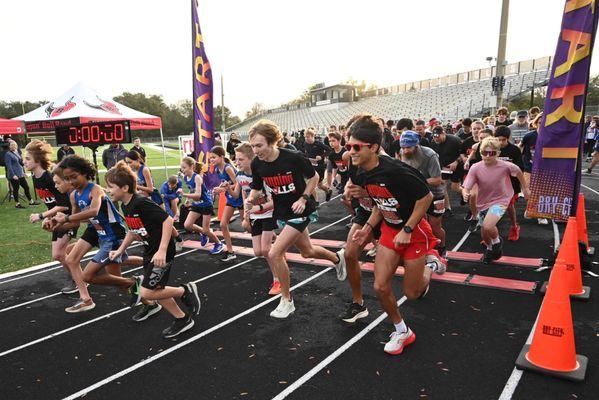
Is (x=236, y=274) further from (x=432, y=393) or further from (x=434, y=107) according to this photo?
(x=434, y=107)

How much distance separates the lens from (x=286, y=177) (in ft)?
14.8

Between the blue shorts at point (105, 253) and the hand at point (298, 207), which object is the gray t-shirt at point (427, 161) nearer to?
the hand at point (298, 207)

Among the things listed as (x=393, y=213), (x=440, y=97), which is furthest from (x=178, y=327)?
(x=440, y=97)

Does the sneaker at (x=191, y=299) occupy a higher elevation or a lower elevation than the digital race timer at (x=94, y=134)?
lower

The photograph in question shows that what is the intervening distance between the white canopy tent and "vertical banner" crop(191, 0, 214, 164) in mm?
5927

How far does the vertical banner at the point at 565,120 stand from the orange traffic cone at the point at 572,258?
742 mm

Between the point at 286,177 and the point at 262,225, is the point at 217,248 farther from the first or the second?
the point at 286,177

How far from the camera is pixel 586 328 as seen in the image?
3.88 meters

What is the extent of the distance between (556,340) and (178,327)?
3533 mm

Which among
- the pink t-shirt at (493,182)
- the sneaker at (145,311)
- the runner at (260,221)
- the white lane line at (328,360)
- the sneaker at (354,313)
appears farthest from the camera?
the pink t-shirt at (493,182)

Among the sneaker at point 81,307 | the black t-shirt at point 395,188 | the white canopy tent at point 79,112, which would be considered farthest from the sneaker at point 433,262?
the white canopy tent at point 79,112

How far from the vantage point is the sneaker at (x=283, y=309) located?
14.8 feet

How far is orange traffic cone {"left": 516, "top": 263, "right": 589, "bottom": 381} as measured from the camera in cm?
316

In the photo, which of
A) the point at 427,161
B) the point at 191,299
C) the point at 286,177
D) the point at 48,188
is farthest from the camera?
the point at 427,161
